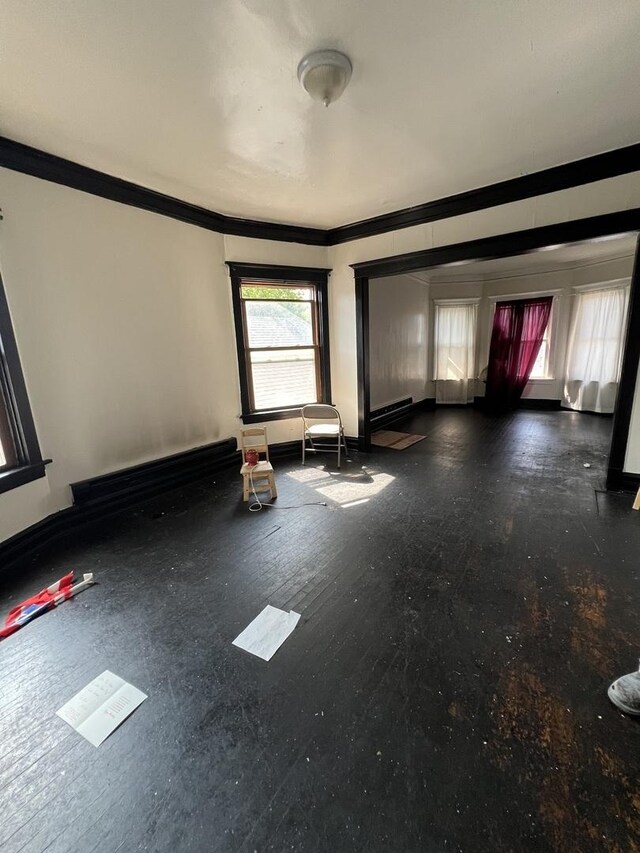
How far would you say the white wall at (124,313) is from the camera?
2.41m

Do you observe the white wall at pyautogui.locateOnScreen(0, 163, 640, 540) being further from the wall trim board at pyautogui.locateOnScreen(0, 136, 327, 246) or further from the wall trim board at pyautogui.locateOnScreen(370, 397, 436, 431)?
the wall trim board at pyautogui.locateOnScreen(370, 397, 436, 431)

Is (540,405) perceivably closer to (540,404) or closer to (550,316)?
(540,404)

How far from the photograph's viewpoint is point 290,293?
4.16 metres

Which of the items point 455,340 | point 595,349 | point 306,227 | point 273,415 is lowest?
point 273,415

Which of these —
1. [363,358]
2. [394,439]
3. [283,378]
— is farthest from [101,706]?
[394,439]

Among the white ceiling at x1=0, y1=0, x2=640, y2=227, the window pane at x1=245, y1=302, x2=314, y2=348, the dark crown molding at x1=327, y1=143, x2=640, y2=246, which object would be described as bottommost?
the window pane at x1=245, y1=302, x2=314, y2=348

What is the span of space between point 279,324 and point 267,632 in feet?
10.8

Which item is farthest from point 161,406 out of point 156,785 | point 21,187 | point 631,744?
point 631,744

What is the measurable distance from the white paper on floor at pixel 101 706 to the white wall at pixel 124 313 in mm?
1428

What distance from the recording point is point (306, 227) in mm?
4023

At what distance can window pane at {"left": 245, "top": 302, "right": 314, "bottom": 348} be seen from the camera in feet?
13.1

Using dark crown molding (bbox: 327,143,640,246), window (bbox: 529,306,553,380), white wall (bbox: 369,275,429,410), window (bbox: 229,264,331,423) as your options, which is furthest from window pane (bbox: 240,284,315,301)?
window (bbox: 529,306,553,380)

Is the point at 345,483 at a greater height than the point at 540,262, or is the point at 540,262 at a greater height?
the point at 540,262

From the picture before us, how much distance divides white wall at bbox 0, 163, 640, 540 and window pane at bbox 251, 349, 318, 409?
300 millimetres
